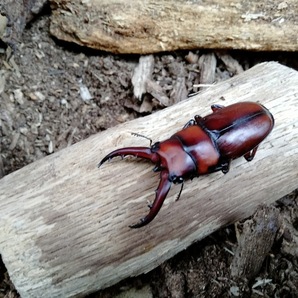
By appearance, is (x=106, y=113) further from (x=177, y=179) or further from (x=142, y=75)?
(x=177, y=179)

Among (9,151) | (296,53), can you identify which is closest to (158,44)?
(296,53)

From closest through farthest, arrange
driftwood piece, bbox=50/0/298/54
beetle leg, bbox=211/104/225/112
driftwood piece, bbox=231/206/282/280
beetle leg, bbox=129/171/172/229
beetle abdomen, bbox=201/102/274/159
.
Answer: beetle leg, bbox=129/171/172/229 → beetle abdomen, bbox=201/102/274/159 → beetle leg, bbox=211/104/225/112 → driftwood piece, bbox=231/206/282/280 → driftwood piece, bbox=50/0/298/54

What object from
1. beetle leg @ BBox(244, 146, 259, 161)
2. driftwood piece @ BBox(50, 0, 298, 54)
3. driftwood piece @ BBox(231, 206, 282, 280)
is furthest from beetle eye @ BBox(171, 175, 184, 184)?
driftwood piece @ BBox(50, 0, 298, 54)

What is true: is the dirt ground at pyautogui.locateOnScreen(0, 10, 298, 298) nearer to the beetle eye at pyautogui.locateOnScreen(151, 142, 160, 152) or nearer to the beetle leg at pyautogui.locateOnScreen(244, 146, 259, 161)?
the beetle leg at pyautogui.locateOnScreen(244, 146, 259, 161)

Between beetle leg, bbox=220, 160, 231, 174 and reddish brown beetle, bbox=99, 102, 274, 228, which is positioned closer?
reddish brown beetle, bbox=99, 102, 274, 228

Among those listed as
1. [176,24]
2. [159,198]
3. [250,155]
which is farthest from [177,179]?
[176,24]

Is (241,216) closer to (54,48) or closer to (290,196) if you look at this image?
(290,196)

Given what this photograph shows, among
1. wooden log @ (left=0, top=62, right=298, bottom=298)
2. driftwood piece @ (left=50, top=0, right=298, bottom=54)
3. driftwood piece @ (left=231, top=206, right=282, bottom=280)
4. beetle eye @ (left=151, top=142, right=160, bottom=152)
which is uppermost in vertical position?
driftwood piece @ (left=50, top=0, right=298, bottom=54)

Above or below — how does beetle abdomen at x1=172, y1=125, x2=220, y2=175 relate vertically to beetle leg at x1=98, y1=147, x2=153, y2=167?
below
